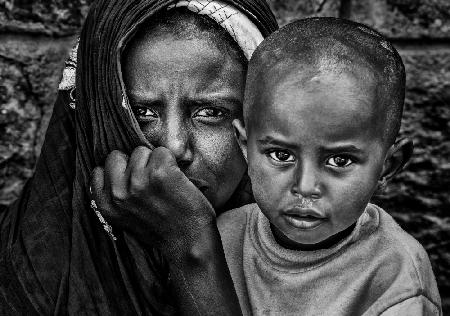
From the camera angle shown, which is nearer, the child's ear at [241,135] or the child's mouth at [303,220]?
the child's mouth at [303,220]

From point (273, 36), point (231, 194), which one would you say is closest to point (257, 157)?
point (273, 36)

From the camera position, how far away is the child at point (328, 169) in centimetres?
180

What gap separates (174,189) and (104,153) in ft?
0.92

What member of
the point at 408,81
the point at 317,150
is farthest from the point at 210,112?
the point at 408,81

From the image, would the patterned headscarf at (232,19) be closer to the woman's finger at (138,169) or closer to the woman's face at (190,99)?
the woman's face at (190,99)

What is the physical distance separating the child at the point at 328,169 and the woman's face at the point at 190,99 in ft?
0.70

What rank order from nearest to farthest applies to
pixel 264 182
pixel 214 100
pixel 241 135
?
1. pixel 264 182
2. pixel 241 135
3. pixel 214 100

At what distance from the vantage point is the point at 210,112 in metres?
2.27

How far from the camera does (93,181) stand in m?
2.21

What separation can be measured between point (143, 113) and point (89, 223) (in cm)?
34

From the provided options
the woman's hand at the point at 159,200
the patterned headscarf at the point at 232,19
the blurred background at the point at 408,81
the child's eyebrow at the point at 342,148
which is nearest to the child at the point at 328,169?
the child's eyebrow at the point at 342,148

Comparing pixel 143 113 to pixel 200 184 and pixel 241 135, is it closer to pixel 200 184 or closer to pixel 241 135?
pixel 200 184

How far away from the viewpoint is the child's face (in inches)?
70.3

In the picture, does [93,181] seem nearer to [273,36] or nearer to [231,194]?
[231,194]
